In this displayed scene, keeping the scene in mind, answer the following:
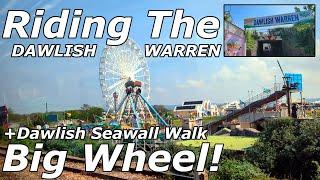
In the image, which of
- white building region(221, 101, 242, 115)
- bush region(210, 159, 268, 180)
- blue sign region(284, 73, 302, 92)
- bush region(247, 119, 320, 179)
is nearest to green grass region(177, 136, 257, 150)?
bush region(247, 119, 320, 179)

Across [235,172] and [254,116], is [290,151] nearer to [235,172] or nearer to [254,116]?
[235,172]

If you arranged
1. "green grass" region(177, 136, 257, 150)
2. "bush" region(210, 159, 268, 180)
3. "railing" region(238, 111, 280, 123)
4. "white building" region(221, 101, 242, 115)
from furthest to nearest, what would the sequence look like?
"white building" region(221, 101, 242, 115), "railing" region(238, 111, 280, 123), "green grass" region(177, 136, 257, 150), "bush" region(210, 159, 268, 180)

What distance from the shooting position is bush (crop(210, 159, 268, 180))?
6309mm

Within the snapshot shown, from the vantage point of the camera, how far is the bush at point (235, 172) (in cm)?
631

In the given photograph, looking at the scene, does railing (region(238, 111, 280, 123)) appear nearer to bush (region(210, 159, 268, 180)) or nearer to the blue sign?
the blue sign

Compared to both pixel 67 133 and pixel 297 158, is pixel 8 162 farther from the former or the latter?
pixel 297 158

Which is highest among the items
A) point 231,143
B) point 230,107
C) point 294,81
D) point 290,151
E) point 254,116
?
point 294,81

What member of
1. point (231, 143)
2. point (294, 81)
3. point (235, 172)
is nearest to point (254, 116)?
point (294, 81)

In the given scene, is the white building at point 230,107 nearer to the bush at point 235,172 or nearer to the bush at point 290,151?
the bush at point 290,151

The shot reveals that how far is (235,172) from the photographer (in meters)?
6.45

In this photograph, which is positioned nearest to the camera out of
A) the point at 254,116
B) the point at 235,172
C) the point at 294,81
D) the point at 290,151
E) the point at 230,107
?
the point at 235,172

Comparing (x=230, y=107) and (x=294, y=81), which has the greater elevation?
(x=294, y=81)

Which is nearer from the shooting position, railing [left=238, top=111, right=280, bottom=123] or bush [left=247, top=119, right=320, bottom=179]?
bush [left=247, top=119, right=320, bottom=179]

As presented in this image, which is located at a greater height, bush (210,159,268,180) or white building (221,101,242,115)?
white building (221,101,242,115)
